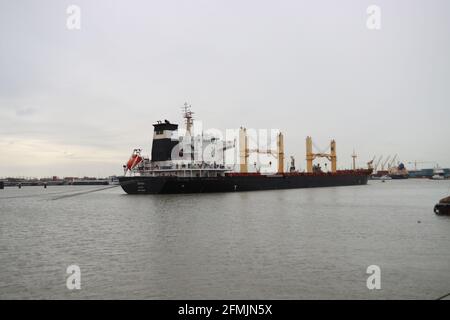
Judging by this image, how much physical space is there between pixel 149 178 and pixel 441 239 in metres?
37.2

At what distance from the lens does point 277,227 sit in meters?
22.3

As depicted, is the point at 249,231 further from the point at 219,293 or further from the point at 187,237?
the point at 219,293

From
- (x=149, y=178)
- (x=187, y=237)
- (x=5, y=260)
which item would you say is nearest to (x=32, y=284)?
(x=5, y=260)

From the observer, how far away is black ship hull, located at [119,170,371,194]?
49969mm

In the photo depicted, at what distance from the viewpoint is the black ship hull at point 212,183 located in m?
50.0

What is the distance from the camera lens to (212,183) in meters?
54.9

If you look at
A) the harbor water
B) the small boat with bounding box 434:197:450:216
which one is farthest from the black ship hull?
the small boat with bounding box 434:197:450:216

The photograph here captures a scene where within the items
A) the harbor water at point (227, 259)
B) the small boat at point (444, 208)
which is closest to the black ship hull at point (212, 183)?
the harbor water at point (227, 259)

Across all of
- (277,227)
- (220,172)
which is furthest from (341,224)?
(220,172)
